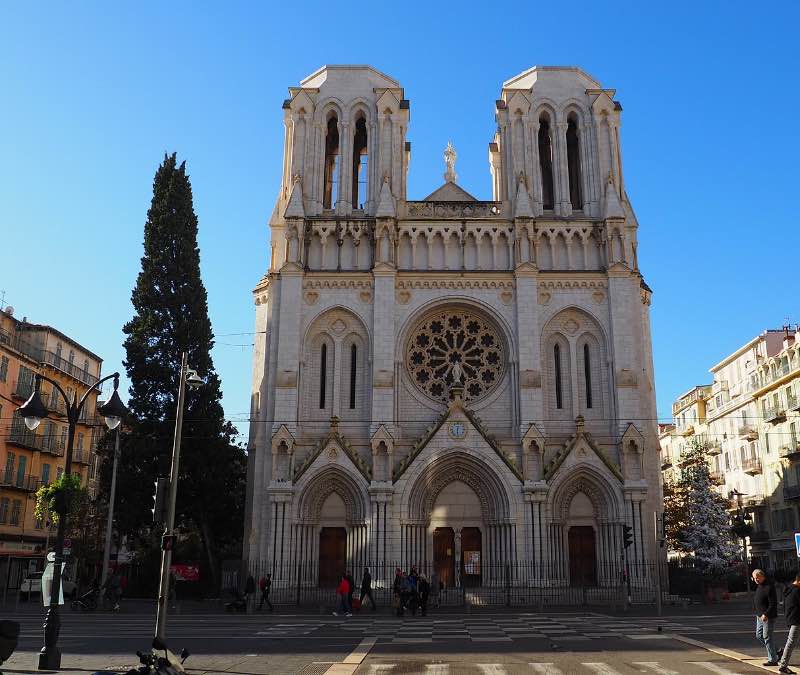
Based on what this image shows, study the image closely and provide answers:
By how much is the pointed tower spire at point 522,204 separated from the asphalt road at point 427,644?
19699 millimetres

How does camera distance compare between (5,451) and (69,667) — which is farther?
(5,451)

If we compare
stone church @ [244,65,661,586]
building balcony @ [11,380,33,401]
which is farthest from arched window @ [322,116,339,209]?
building balcony @ [11,380,33,401]

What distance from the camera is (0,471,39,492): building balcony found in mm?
42072

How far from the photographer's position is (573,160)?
137 ft

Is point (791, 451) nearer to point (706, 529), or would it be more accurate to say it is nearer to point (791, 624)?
point (706, 529)

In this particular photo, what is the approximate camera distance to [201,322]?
39.0 m

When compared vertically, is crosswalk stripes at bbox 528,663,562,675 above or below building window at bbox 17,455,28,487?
below

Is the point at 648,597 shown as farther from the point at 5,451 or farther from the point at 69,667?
the point at 5,451

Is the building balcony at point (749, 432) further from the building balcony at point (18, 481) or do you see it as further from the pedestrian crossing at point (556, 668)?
the building balcony at point (18, 481)

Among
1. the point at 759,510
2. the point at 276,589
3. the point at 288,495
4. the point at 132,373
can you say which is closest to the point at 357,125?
the point at 132,373

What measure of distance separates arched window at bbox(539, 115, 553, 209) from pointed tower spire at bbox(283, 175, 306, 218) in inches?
506

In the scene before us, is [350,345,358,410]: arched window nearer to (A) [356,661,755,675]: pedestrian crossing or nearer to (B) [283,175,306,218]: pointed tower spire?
(B) [283,175,306,218]: pointed tower spire

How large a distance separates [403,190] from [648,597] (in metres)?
22.6

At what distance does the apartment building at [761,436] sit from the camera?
48281mm
